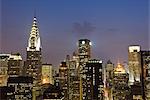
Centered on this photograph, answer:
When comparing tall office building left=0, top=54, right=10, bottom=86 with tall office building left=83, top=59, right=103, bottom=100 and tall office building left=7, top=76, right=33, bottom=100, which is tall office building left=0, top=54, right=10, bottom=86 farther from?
tall office building left=83, top=59, right=103, bottom=100

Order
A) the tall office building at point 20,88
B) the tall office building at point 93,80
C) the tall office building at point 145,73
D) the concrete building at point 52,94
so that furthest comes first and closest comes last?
the tall office building at point 93,80
the concrete building at point 52,94
the tall office building at point 20,88
the tall office building at point 145,73

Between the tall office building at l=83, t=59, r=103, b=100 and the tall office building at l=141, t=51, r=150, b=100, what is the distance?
8.65 feet

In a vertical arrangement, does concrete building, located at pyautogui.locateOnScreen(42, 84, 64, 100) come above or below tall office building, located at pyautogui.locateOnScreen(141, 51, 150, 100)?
below

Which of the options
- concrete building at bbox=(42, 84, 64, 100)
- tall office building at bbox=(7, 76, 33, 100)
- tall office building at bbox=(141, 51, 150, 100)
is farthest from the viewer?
concrete building at bbox=(42, 84, 64, 100)

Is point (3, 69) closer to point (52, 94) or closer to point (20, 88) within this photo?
point (20, 88)

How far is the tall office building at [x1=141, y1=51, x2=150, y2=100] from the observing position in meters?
13.3

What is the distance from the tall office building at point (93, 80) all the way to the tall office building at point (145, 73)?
2636 mm

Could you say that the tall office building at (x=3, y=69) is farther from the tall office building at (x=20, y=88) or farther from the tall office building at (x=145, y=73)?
the tall office building at (x=145, y=73)

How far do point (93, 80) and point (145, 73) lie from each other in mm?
3742

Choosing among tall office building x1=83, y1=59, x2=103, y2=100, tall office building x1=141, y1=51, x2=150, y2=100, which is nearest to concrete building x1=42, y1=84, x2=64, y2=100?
tall office building x1=83, y1=59, x2=103, y2=100

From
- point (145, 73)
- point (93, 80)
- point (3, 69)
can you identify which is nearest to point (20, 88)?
point (3, 69)

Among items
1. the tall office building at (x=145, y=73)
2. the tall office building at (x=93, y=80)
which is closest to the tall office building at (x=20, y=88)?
the tall office building at (x=93, y=80)

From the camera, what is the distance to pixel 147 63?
1332cm

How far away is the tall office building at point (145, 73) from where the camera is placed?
43.5 ft
